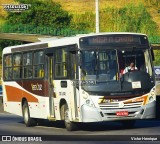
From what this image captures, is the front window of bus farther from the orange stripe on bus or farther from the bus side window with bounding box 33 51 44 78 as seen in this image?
the orange stripe on bus

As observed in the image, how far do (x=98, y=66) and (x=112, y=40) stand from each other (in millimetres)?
1059

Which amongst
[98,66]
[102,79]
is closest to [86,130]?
[102,79]

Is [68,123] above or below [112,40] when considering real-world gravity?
below

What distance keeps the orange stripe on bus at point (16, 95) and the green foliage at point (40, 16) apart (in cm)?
7079

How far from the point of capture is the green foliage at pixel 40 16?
103812mm

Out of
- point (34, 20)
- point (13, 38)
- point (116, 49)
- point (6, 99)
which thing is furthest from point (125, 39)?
point (34, 20)

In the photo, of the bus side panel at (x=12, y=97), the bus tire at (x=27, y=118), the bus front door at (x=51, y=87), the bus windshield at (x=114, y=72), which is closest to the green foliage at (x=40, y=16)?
the bus side panel at (x=12, y=97)

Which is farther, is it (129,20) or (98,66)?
(129,20)

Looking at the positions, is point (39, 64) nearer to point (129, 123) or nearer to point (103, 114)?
point (129, 123)

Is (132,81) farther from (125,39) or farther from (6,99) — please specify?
(6,99)

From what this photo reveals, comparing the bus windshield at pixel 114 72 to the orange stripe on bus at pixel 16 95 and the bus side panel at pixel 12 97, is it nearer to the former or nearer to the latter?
the orange stripe on bus at pixel 16 95

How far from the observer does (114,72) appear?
24172mm

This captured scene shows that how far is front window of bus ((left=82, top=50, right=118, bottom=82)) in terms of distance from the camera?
24078mm

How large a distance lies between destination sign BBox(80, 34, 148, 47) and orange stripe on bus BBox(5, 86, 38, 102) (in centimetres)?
433
